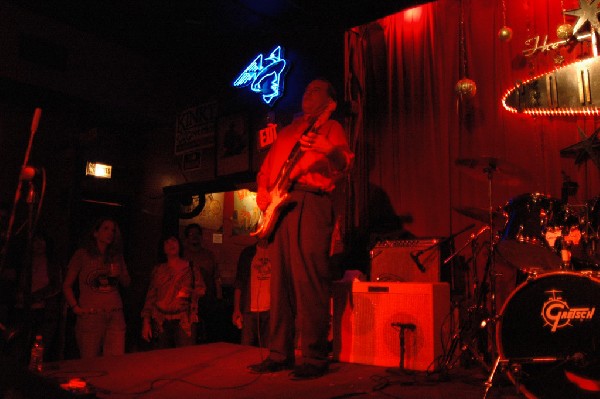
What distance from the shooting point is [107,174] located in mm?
9109

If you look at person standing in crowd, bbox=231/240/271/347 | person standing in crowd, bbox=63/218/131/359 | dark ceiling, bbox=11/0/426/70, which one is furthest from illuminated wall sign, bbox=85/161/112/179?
person standing in crowd, bbox=231/240/271/347

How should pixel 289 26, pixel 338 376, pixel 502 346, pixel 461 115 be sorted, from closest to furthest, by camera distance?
pixel 502 346, pixel 338 376, pixel 461 115, pixel 289 26

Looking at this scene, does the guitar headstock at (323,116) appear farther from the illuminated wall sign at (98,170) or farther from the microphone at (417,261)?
the illuminated wall sign at (98,170)

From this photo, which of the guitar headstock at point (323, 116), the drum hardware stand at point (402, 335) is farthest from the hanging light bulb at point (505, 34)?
the drum hardware stand at point (402, 335)

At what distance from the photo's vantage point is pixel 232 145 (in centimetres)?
776

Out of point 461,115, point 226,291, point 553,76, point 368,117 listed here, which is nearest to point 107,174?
point 226,291

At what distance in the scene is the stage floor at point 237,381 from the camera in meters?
2.84

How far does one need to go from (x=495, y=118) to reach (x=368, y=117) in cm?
137

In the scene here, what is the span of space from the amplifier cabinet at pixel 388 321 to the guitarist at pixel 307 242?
2.06ft

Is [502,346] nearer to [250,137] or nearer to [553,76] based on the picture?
[553,76]

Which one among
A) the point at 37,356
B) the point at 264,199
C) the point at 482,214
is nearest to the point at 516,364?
the point at 482,214

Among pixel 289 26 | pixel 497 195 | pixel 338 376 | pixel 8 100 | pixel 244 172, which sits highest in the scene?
pixel 289 26

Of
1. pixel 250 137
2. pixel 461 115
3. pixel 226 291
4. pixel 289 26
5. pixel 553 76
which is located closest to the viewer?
pixel 553 76

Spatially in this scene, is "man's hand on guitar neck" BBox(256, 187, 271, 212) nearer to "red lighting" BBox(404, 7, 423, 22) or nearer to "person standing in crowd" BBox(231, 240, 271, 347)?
"person standing in crowd" BBox(231, 240, 271, 347)
